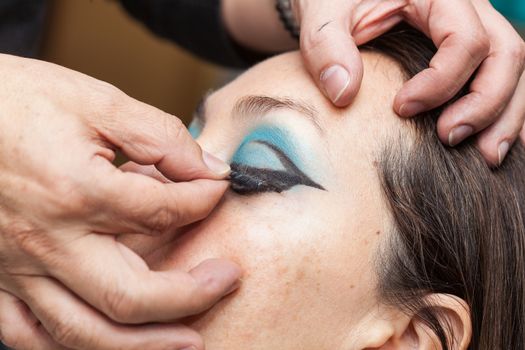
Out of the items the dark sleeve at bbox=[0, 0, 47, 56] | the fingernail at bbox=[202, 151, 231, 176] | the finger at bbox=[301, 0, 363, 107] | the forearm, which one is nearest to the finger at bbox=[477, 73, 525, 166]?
the finger at bbox=[301, 0, 363, 107]

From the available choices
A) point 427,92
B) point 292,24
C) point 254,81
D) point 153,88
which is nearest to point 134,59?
point 153,88

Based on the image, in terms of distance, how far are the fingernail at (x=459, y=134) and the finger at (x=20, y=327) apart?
2.11 feet

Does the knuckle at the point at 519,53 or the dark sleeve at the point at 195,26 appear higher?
the knuckle at the point at 519,53

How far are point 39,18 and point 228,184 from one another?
774mm

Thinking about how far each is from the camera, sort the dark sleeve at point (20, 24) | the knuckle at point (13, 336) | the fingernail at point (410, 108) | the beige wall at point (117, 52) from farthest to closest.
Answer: the beige wall at point (117, 52) < the dark sleeve at point (20, 24) < the fingernail at point (410, 108) < the knuckle at point (13, 336)

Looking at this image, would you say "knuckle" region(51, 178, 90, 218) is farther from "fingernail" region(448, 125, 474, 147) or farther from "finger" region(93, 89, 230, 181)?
"fingernail" region(448, 125, 474, 147)

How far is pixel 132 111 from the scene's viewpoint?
0.89 meters

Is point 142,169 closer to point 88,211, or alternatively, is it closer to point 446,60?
point 88,211

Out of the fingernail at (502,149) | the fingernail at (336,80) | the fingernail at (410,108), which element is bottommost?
the fingernail at (502,149)

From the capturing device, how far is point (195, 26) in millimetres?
1730

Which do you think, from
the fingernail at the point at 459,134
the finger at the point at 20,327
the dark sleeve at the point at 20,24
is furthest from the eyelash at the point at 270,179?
the dark sleeve at the point at 20,24

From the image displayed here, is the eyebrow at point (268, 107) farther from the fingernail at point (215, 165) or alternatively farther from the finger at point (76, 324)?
the finger at point (76, 324)

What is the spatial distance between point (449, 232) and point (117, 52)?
2.19m

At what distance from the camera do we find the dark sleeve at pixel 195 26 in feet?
5.55
